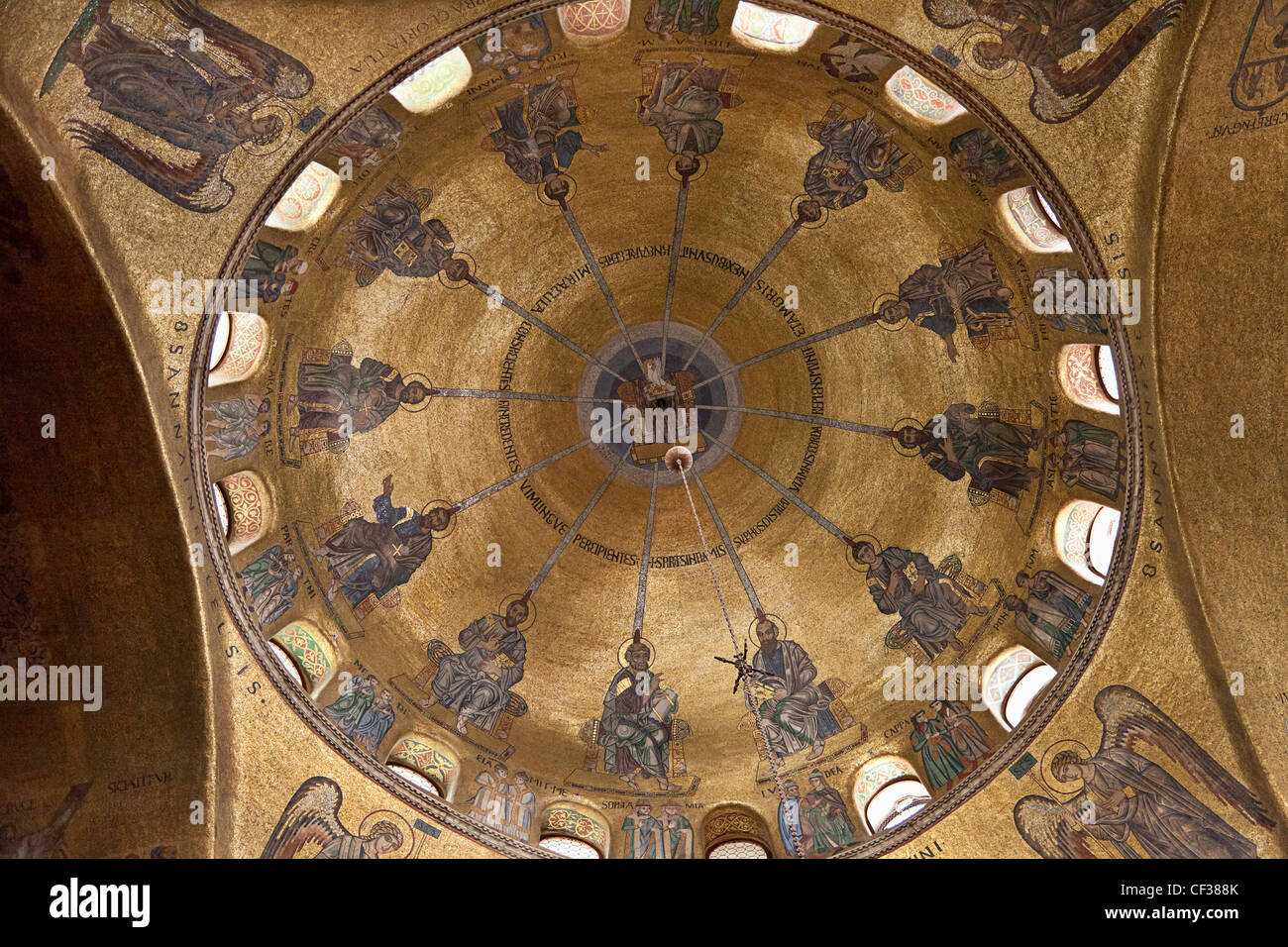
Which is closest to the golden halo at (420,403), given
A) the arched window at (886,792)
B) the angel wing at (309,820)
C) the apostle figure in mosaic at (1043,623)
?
the angel wing at (309,820)

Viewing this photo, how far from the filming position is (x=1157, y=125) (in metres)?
10.6

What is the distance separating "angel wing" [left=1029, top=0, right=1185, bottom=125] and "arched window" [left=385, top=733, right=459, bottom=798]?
10.0m

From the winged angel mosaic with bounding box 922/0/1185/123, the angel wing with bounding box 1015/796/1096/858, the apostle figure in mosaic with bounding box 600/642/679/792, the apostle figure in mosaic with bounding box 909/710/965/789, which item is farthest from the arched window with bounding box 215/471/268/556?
the angel wing with bounding box 1015/796/1096/858

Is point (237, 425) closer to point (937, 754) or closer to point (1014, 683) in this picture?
point (937, 754)

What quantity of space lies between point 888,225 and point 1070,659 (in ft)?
18.6

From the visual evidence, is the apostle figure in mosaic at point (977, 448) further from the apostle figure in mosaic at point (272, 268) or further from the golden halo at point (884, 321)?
the apostle figure in mosaic at point (272, 268)

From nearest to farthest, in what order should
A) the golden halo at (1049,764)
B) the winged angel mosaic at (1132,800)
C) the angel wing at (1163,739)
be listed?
the angel wing at (1163,739) → the winged angel mosaic at (1132,800) → the golden halo at (1049,764)

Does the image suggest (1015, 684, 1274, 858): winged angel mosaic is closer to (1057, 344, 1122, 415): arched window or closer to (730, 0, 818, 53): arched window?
(1057, 344, 1122, 415): arched window

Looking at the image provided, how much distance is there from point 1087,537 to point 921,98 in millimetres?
5457

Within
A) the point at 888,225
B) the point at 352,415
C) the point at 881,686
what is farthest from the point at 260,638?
the point at 888,225

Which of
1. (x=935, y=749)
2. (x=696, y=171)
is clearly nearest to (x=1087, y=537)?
(x=935, y=749)

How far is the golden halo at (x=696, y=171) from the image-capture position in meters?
14.3

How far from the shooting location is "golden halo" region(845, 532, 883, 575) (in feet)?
51.3

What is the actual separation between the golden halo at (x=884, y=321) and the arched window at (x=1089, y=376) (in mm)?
2177
